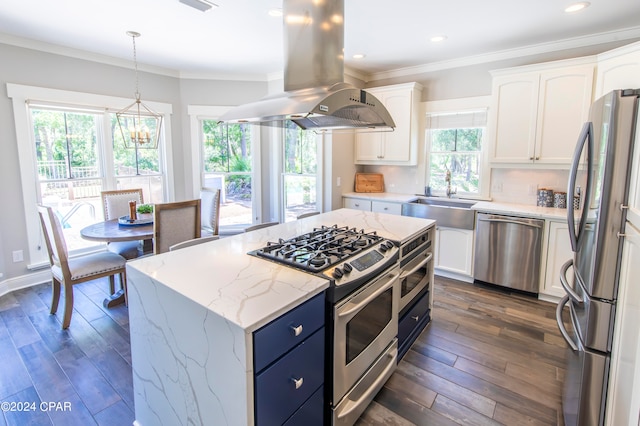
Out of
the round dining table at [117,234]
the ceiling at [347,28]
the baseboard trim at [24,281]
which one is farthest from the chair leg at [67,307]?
the ceiling at [347,28]

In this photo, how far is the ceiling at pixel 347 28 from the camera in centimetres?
275

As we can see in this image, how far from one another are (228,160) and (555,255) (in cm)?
445

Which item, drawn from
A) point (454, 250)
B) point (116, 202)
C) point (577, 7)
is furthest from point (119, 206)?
point (577, 7)

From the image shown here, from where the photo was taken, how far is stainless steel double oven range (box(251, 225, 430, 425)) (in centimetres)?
165

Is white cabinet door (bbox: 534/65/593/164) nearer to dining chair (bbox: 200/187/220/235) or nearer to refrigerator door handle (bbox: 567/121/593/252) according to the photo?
refrigerator door handle (bbox: 567/121/593/252)

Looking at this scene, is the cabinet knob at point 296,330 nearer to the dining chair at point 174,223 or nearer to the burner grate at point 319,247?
the burner grate at point 319,247

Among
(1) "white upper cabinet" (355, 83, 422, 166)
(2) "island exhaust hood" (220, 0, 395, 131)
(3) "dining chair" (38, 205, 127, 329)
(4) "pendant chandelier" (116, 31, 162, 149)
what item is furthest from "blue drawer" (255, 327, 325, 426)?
(1) "white upper cabinet" (355, 83, 422, 166)

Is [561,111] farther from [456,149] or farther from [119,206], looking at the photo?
[119,206]

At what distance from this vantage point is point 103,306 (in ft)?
10.8

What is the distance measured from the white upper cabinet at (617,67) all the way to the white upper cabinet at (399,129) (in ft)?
6.32

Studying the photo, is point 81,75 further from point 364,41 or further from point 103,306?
point 364,41

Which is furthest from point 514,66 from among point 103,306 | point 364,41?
point 103,306

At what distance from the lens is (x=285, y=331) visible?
1349mm

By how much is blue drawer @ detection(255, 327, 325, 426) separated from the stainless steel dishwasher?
279 centimetres
